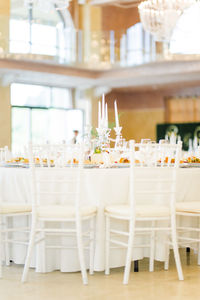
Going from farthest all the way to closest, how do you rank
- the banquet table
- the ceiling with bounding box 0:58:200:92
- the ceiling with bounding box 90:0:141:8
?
1. the ceiling with bounding box 90:0:141:8
2. the ceiling with bounding box 0:58:200:92
3. the banquet table

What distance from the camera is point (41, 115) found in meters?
17.7

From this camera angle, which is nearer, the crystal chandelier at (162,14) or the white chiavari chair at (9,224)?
the white chiavari chair at (9,224)

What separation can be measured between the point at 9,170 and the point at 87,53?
10.5 meters

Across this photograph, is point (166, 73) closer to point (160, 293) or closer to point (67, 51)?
point (67, 51)

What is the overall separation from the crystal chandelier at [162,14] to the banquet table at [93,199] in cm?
620

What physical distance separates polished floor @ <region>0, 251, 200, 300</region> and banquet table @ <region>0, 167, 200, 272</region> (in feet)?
0.32

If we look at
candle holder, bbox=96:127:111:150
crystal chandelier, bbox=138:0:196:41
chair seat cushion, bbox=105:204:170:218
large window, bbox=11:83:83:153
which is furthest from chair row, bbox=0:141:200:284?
large window, bbox=11:83:83:153

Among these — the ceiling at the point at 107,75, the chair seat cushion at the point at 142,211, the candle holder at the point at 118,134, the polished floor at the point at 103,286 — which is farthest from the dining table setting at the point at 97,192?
the ceiling at the point at 107,75

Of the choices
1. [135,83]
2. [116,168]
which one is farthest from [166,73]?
[116,168]

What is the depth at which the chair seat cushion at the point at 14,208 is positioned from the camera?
446 centimetres

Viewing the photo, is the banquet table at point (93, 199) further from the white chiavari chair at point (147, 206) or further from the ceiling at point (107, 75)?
the ceiling at point (107, 75)

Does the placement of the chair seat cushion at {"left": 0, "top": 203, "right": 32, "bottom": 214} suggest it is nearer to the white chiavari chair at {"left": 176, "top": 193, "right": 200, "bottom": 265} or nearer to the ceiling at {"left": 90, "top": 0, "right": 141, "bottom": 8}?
the white chiavari chair at {"left": 176, "top": 193, "right": 200, "bottom": 265}

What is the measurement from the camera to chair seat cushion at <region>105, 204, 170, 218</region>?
4270 millimetres

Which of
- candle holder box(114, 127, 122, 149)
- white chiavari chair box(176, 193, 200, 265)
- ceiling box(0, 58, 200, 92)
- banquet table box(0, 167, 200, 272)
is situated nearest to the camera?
banquet table box(0, 167, 200, 272)
